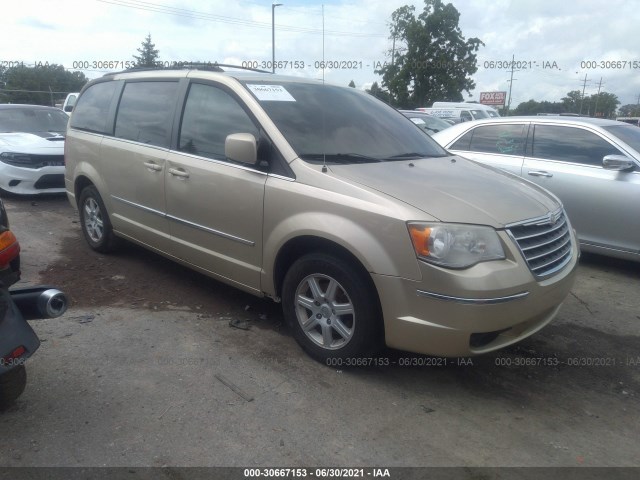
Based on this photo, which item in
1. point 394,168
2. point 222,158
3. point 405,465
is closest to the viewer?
point 405,465

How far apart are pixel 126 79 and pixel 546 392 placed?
4471mm

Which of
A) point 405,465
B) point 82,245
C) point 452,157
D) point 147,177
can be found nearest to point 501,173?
point 452,157

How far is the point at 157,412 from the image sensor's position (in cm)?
296

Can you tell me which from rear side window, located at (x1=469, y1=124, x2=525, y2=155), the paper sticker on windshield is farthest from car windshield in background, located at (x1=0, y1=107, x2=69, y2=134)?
rear side window, located at (x1=469, y1=124, x2=525, y2=155)

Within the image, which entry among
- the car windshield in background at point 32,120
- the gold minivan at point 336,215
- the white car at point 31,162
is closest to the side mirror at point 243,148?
the gold minivan at point 336,215

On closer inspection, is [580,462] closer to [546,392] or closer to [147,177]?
[546,392]

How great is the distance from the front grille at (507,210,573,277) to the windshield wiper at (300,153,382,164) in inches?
44.0

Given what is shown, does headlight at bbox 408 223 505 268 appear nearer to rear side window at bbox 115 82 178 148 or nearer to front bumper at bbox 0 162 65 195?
rear side window at bbox 115 82 178 148

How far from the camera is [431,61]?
40.4m

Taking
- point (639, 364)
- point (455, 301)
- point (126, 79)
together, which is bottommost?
point (639, 364)

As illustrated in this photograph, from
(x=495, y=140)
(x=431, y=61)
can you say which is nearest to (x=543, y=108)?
(x=431, y=61)

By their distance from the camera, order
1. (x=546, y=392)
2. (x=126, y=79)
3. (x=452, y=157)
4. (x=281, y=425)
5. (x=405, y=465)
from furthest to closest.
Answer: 1. (x=126, y=79)
2. (x=452, y=157)
3. (x=546, y=392)
4. (x=281, y=425)
5. (x=405, y=465)

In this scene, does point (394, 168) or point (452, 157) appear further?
point (452, 157)

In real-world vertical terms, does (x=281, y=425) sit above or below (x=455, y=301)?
below
